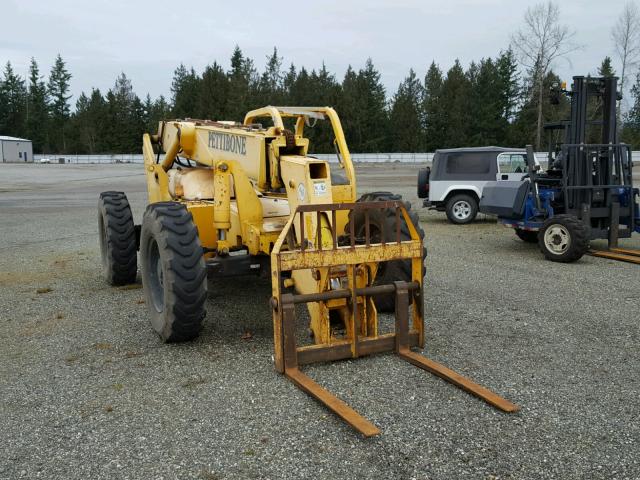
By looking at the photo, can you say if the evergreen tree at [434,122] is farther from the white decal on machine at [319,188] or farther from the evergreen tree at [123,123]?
the white decal on machine at [319,188]

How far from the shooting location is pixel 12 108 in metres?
95.6

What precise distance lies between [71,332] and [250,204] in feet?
7.04

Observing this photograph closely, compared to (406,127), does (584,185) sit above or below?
below

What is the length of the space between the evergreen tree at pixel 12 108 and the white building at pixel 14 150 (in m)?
19.2

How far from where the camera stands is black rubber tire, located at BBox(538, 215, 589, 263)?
9.22 meters

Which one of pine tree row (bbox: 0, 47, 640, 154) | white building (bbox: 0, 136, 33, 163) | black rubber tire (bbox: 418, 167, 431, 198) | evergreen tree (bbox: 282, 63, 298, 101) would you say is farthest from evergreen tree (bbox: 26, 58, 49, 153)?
black rubber tire (bbox: 418, 167, 431, 198)

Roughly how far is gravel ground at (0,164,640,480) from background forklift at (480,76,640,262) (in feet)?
8.97

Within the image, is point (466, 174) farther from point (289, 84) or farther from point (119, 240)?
point (289, 84)

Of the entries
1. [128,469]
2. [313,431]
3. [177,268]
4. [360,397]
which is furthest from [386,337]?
[128,469]

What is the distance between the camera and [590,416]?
388 centimetres

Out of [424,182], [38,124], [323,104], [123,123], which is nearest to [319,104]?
[323,104]

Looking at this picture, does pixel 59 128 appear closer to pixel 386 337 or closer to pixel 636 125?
pixel 636 125

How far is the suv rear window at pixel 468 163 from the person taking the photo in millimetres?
14562

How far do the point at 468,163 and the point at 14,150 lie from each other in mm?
74686
